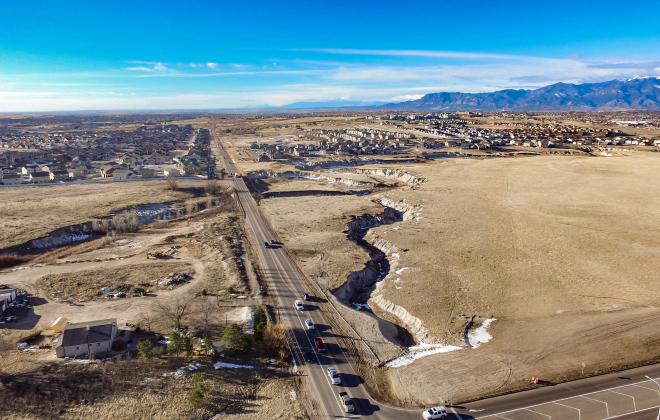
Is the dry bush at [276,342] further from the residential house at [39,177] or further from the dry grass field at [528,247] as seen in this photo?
the residential house at [39,177]

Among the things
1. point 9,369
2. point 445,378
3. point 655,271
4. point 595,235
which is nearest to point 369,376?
point 445,378

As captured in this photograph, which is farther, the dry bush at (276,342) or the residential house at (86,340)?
the dry bush at (276,342)

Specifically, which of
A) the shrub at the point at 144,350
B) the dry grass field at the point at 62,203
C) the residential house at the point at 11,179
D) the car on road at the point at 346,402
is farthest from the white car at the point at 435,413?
the residential house at the point at 11,179

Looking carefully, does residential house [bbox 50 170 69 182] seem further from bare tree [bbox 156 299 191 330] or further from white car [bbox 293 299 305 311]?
white car [bbox 293 299 305 311]

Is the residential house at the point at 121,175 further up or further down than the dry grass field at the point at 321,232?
further up

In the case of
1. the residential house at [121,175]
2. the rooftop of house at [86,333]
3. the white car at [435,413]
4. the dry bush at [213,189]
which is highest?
the residential house at [121,175]

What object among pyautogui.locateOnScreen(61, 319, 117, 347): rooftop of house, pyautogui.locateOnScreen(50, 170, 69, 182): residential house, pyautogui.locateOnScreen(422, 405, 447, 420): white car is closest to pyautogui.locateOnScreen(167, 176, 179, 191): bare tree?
pyautogui.locateOnScreen(50, 170, 69, 182): residential house

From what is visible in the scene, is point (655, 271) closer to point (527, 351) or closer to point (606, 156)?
point (527, 351)
